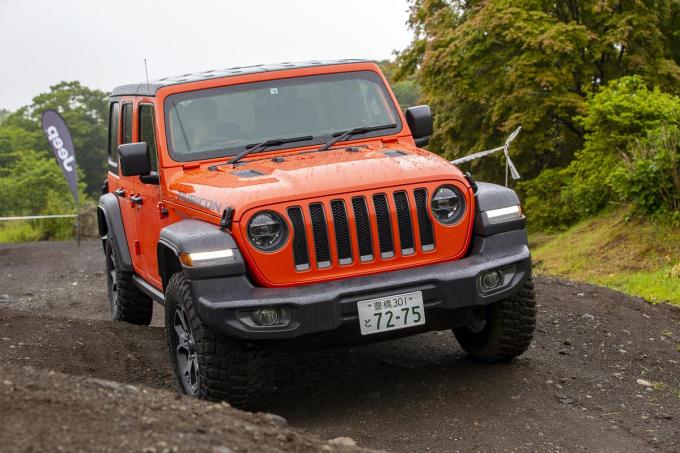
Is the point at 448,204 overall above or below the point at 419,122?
below

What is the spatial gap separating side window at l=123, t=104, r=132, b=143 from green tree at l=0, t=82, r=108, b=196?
6181 centimetres

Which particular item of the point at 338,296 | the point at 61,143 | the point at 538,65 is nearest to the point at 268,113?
the point at 338,296

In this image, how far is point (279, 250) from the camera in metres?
6.29

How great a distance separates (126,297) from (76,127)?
213 ft

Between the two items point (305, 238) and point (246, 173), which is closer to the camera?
point (305, 238)

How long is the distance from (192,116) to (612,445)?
12.4 ft

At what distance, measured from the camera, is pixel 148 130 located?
8.16 meters

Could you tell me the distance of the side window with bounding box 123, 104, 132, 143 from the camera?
8.92 metres

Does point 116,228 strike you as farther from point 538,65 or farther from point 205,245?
point 538,65

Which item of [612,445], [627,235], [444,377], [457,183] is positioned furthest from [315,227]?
[627,235]

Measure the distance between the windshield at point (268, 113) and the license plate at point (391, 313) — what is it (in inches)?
70.0

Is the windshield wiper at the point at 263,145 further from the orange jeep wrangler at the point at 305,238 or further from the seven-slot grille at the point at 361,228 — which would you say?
the seven-slot grille at the point at 361,228

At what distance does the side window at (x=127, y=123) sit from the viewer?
8922 mm

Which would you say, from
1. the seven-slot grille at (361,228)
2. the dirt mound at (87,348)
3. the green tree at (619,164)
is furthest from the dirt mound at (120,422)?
the green tree at (619,164)
